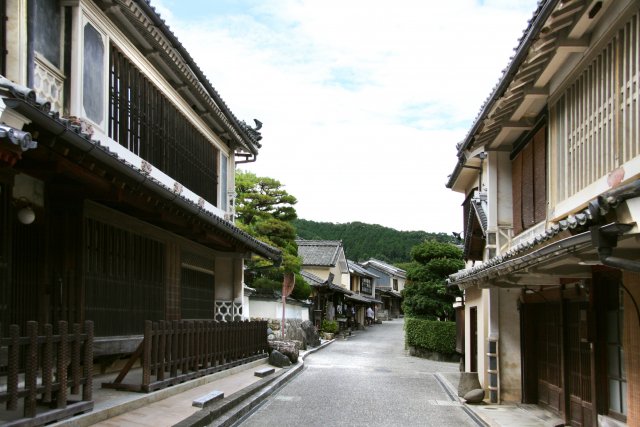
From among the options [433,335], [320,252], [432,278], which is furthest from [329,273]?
[433,335]

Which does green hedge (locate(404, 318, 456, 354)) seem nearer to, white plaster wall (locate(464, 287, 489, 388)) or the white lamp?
white plaster wall (locate(464, 287, 489, 388))

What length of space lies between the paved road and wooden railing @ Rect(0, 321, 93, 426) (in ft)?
12.1

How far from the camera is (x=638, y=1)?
7.51 meters

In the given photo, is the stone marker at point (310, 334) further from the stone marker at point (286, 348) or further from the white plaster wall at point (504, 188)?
the white plaster wall at point (504, 188)

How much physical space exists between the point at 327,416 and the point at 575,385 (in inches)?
177

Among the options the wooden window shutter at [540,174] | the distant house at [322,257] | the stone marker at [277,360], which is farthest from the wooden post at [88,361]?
the distant house at [322,257]

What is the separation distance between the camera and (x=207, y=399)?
11.8 meters

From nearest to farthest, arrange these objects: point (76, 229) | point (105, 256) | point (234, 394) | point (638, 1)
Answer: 1. point (638, 1)
2. point (76, 229)
3. point (105, 256)
4. point (234, 394)

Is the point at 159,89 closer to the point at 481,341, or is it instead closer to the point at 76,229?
the point at 76,229

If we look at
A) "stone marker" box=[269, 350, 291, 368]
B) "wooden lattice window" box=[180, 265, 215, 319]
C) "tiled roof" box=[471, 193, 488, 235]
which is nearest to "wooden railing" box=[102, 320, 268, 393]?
"wooden lattice window" box=[180, 265, 215, 319]

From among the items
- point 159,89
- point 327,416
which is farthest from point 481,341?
point 159,89

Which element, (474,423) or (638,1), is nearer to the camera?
(638,1)

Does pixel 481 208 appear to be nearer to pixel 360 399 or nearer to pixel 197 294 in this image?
pixel 360 399

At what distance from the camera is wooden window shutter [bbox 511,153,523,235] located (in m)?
14.7
